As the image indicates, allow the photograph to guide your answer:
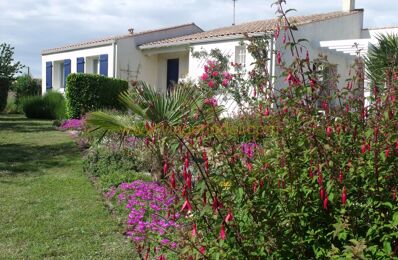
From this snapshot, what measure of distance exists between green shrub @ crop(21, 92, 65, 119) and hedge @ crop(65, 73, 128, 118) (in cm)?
344

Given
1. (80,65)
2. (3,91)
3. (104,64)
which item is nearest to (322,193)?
(104,64)

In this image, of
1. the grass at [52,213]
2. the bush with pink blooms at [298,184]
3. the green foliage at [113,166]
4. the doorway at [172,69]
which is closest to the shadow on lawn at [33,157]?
the grass at [52,213]

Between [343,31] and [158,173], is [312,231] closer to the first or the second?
[158,173]

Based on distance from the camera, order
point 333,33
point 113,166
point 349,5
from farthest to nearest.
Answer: point 349,5, point 333,33, point 113,166

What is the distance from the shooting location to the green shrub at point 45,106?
20266 millimetres

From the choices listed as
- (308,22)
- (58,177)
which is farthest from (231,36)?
(58,177)

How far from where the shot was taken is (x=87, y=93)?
653 inches

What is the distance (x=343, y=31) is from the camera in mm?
17344

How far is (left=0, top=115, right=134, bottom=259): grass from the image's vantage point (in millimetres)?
4941

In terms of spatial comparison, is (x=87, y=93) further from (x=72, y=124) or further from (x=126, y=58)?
Answer: (x=126, y=58)

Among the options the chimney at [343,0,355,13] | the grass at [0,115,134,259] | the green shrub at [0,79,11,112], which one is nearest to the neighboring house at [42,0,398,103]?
the chimney at [343,0,355,13]

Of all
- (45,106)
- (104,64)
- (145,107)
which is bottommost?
(45,106)

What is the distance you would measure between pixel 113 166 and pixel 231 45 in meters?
8.26

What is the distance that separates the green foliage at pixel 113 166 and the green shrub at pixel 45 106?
11235mm
